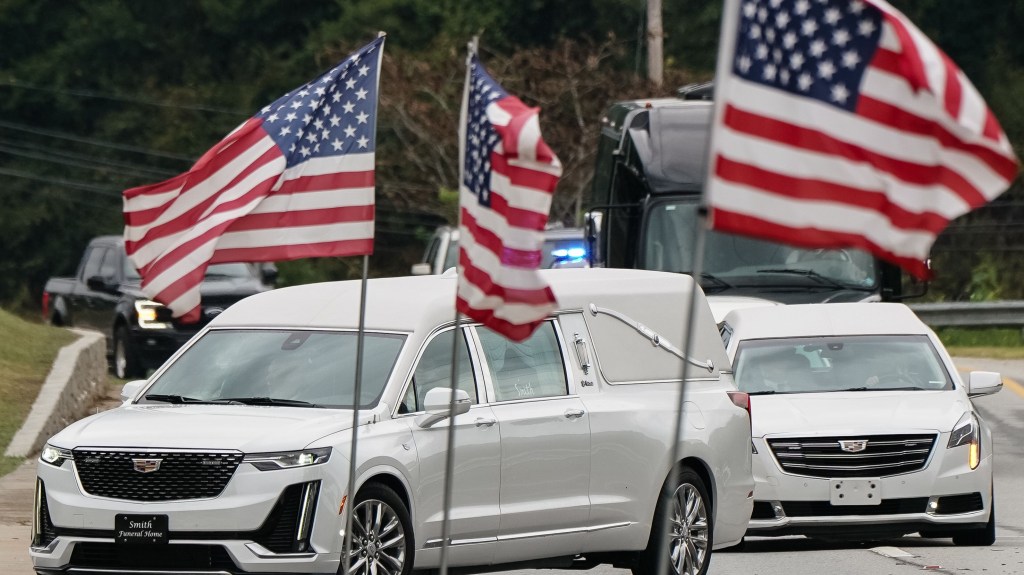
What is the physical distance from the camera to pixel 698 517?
40.2 ft

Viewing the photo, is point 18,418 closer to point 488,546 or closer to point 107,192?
point 488,546

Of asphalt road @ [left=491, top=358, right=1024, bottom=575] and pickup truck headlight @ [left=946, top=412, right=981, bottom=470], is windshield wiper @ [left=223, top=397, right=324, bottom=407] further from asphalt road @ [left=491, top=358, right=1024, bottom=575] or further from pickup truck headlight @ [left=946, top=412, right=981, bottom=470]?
pickup truck headlight @ [left=946, top=412, right=981, bottom=470]

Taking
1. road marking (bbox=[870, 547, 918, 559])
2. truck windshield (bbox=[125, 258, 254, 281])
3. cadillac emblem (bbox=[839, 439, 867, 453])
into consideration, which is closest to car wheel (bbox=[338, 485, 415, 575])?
cadillac emblem (bbox=[839, 439, 867, 453])

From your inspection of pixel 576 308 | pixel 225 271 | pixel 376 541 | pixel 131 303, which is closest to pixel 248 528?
pixel 376 541

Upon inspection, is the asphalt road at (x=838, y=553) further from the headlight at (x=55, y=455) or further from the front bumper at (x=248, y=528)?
the front bumper at (x=248, y=528)

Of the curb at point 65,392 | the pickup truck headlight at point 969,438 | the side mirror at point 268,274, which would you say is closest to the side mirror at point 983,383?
the pickup truck headlight at point 969,438

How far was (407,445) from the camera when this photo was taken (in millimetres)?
10406

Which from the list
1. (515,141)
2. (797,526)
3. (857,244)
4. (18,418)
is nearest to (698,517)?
(797,526)

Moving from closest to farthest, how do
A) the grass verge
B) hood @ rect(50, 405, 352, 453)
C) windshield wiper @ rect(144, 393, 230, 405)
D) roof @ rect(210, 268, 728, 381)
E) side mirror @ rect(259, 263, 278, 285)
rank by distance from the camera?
1. hood @ rect(50, 405, 352, 453)
2. windshield wiper @ rect(144, 393, 230, 405)
3. roof @ rect(210, 268, 728, 381)
4. the grass verge
5. side mirror @ rect(259, 263, 278, 285)

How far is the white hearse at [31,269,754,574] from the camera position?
389 inches

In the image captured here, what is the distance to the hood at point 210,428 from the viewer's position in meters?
9.91

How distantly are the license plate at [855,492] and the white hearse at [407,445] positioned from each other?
2.69 feet

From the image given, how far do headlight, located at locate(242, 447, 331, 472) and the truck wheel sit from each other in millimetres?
16271

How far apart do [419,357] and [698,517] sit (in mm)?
2361
